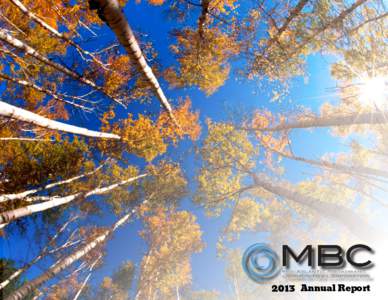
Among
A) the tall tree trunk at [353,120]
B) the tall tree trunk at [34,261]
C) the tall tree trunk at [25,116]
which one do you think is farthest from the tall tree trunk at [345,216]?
the tall tree trunk at [34,261]

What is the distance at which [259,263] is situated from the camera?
11.7 meters

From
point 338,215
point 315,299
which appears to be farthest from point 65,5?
point 315,299

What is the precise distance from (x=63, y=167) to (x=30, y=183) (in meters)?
1.20

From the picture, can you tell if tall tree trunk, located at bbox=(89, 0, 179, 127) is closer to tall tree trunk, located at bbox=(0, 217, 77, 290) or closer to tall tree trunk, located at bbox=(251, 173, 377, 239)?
tall tree trunk, located at bbox=(251, 173, 377, 239)

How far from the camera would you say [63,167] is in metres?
9.29

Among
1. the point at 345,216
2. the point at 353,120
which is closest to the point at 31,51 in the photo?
the point at 353,120

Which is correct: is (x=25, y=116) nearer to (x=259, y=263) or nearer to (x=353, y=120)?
(x=353, y=120)

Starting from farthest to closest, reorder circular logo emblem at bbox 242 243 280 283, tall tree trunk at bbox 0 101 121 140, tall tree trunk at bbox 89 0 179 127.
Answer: circular logo emblem at bbox 242 243 280 283
tall tree trunk at bbox 89 0 179 127
tall tree trunk at bbox 0 101 121 140

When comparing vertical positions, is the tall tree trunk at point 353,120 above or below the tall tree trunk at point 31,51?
above

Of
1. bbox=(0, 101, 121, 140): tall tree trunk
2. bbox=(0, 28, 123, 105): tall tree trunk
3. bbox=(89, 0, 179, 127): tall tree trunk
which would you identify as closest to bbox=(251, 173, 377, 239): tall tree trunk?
bbox=(89, 0, 179, 127): tall tree trunk

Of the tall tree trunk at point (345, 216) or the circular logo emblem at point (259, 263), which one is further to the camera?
the circular logo emblem at point (259, 263)

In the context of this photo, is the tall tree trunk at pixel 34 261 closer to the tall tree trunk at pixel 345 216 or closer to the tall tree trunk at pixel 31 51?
the tall tree trunk at pixel 31 51

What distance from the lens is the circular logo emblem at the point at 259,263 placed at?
10137mm

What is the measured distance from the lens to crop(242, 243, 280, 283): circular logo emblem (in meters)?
10.1
